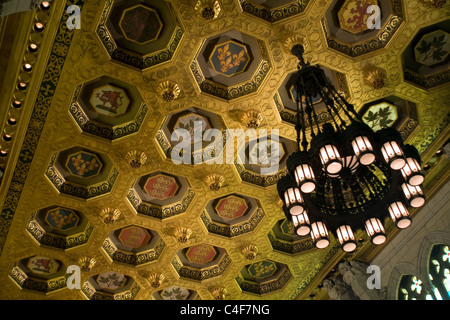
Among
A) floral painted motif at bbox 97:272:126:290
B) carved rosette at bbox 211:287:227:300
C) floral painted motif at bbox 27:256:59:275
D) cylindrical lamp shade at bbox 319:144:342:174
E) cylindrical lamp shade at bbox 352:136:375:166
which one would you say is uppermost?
cylindrical lamp shade at bbox 352:136:375:166

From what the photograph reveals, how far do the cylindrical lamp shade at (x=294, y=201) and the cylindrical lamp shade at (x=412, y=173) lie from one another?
1.37 metres

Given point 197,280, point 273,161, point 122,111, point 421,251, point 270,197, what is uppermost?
point 122,111

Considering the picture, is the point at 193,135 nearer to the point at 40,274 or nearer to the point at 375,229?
the point at 375,229

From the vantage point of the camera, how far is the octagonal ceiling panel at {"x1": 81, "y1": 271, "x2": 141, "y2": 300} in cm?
1041

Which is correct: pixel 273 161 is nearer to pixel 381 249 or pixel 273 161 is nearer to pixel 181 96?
pixel 181 96

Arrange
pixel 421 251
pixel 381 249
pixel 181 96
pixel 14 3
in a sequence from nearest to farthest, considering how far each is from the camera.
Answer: pixel 14 3, pixel 181 96, pixel 421 251, pixel 381 249

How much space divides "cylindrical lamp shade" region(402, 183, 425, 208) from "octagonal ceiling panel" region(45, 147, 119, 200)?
5411 millimetres

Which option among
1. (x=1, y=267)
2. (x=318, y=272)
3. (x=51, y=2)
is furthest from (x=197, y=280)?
(x=51, y=2)

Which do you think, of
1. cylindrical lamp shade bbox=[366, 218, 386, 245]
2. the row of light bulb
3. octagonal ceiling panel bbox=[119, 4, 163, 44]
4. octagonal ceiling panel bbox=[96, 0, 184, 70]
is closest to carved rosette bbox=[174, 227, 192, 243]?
octagonal ceiling panel bbox=[96, 0, 184, 70]

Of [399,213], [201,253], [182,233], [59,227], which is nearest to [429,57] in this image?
[399,213]

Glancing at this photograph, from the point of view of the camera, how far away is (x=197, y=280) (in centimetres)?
1059

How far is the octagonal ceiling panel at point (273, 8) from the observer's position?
6777 mm

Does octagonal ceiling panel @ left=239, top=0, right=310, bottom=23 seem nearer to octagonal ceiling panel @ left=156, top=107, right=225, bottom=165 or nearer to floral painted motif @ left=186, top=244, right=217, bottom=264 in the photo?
octagonal ceiling panel @ left=156, top=107, right=225, bottom=165

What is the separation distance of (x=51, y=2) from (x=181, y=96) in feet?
8.25
